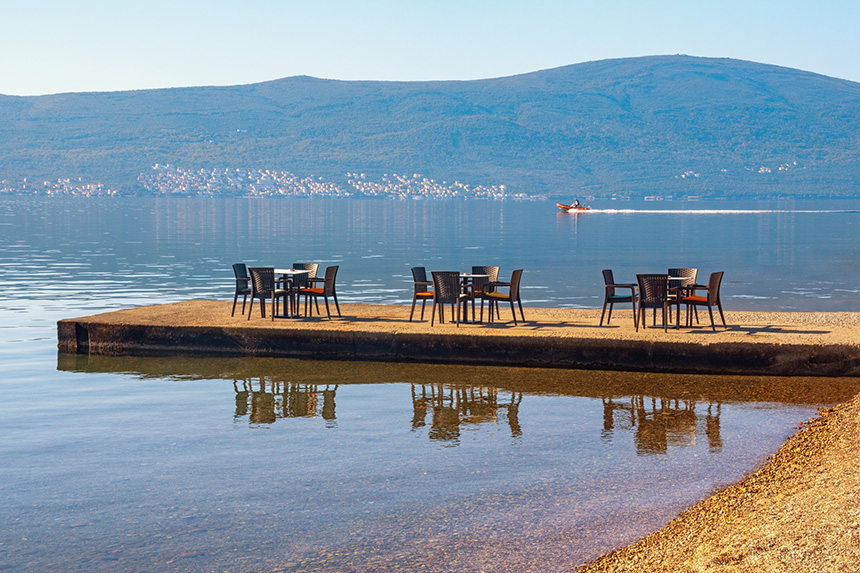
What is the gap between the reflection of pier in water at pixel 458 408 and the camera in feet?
35.7

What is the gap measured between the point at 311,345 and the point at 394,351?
1.31m

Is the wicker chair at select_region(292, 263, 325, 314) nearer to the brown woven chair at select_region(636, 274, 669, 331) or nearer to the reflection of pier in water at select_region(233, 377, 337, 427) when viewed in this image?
the reflection of pier in water at select_region(233, 377, 337, 427)

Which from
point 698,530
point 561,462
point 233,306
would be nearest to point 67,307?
point 233,306

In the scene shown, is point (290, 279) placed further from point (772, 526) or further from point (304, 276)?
point (772, 526)

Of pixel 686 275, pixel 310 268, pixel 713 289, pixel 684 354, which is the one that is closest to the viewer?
pixel 684 354

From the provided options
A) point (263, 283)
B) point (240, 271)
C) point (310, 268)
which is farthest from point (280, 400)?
point (310, 268)

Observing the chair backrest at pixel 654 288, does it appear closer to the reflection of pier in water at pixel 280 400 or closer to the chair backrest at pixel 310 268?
the reflection of pier in water at pixel 280 400

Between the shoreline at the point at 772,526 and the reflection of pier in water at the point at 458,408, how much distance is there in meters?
2.93

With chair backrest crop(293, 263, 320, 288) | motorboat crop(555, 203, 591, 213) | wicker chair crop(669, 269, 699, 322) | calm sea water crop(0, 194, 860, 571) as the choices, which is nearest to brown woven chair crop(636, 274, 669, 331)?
wicker chair crop(669, 269, 699, 322)

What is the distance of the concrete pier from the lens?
13.5m

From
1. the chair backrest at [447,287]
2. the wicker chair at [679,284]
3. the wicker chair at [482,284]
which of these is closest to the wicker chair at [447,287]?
the chair backrest at [447,287]

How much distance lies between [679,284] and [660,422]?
467 centimetres

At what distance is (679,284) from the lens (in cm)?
1520

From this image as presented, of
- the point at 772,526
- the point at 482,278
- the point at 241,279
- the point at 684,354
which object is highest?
the point at 482,278
